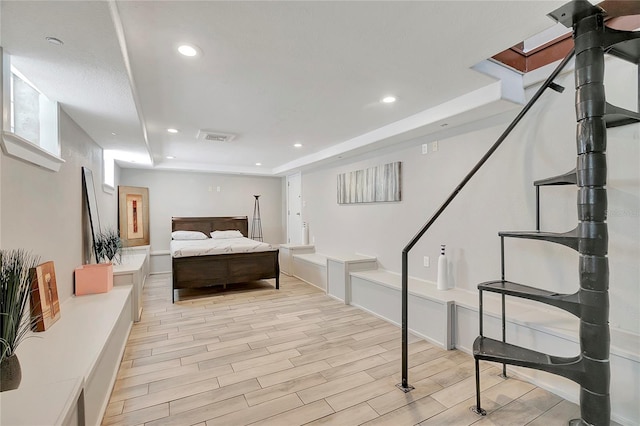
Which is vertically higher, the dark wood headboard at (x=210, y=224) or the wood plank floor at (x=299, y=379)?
the dark wood headboard at (x=210, y=224)

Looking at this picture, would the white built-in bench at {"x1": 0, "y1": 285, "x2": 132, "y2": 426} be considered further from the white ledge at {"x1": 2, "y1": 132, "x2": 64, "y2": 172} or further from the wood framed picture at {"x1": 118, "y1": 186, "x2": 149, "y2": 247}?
the wood framed picture at {"x1": 118, "y1": 186, "x2": 149, "y2": 247}

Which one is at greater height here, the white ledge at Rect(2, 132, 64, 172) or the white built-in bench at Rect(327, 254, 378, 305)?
the white ledge at Rect(2, 132, 64, 172)

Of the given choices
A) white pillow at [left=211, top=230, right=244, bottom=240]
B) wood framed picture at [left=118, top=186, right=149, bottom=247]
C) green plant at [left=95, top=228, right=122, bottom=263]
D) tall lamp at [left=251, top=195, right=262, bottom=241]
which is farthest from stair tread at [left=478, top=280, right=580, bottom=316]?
tall lamp at [left=251, top=195, right=262, bottom=241]

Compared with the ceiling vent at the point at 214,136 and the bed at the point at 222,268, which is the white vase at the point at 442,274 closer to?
the bed at the point at 222,268

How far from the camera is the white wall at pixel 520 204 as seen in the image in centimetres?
187

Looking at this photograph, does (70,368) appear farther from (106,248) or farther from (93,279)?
(106,248)

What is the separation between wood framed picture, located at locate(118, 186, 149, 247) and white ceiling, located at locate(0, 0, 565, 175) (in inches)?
96.2

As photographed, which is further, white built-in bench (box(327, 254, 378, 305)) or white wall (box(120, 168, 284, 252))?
white wall (box(120, 168, 284, 252))

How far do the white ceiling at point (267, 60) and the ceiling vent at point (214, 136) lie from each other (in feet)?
1.01

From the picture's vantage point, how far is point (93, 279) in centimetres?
278

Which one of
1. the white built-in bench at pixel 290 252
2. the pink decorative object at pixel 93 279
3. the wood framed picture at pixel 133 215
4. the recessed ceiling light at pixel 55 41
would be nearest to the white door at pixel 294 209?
the white built-in bench at pixel 290 252

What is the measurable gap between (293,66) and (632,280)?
263 cm

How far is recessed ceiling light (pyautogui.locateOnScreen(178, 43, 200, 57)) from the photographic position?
1844mm

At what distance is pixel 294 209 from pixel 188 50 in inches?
201
